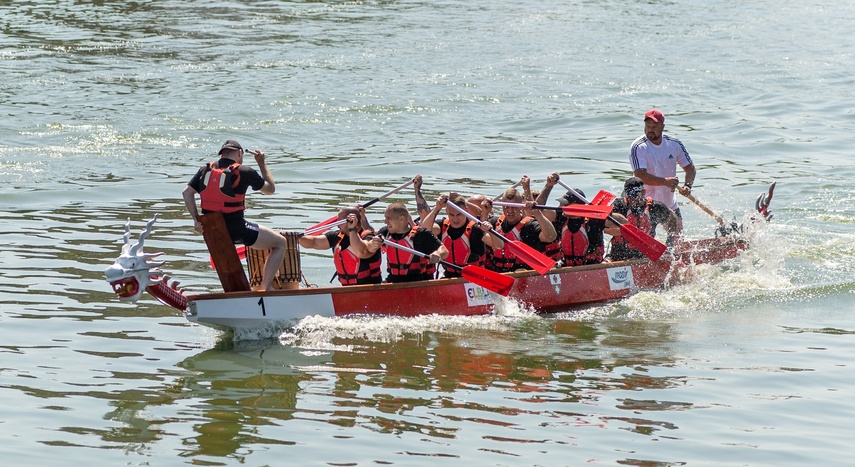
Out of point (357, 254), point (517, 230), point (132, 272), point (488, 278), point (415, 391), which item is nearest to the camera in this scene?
point (415, 391)

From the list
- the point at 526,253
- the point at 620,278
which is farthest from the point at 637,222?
the point at 526,253

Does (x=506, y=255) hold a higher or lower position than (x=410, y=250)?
lower

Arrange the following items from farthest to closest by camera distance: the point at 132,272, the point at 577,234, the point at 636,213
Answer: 1. the point at 636,213
2. the point at 577,234
3. the point at 132,272

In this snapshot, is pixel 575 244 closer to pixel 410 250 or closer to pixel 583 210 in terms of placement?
pixel 583 210

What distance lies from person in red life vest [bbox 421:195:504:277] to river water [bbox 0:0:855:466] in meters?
0.78

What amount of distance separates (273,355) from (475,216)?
10.7ft

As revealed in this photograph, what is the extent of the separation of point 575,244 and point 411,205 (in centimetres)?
486

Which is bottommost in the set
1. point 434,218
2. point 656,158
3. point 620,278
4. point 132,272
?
point 620,278

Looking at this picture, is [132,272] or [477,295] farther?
[477,295]

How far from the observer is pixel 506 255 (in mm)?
13266

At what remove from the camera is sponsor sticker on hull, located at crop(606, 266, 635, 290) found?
13875 mm

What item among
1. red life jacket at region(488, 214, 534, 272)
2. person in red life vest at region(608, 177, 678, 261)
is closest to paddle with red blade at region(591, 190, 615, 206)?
person in red life vest at region(608, 177, 678, 261)

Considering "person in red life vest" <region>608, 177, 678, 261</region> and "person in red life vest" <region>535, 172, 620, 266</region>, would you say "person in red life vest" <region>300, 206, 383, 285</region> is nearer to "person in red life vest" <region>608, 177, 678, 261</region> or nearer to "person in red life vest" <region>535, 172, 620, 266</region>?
"person in red life vest" <region>535, 172, 620, 266</region>

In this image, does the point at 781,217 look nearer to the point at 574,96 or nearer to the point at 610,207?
the point at 610,207
